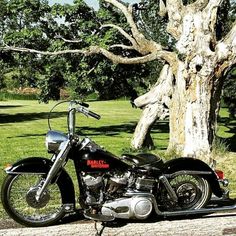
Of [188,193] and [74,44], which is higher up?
[74,44]

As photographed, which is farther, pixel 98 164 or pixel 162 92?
pixel 162 92

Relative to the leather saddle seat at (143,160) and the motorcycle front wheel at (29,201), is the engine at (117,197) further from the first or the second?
the motorcycle front wheel at (29,201)

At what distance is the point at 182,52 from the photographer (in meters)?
12.7

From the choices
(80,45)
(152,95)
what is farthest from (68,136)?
(80,45)

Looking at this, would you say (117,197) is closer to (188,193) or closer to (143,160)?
(143,160)

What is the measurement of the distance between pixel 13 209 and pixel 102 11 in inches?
712

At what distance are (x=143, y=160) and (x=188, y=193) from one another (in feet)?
2.44

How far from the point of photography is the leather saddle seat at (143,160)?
19.1 ft

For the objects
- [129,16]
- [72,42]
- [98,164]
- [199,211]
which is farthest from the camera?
[72,42]

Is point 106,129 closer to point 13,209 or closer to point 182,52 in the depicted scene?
point 182,52

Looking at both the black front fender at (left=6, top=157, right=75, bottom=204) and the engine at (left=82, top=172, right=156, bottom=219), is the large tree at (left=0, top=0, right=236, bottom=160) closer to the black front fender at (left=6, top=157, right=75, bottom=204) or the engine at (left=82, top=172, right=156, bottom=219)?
the engine at (left=82, top=172, right=156, bottom=219)

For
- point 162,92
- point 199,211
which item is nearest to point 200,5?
point 162,92

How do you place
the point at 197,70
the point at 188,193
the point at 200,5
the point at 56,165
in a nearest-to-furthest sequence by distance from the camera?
the point at 56,165 → the point at 188,193 → the point at 197,70 → the point at 200,5

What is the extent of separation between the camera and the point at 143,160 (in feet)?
19.2
